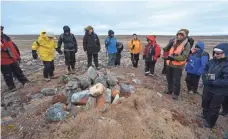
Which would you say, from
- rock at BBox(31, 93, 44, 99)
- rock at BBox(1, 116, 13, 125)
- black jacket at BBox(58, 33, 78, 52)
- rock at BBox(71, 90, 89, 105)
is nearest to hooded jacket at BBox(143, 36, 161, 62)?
black jacket at BBox(58, 33, 78, 52)

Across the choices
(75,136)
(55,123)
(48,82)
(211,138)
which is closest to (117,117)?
(75,136)

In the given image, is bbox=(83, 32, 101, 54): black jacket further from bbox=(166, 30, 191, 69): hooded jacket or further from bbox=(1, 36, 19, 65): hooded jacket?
bbox=(166, 30, 191, 69): hooded jacket

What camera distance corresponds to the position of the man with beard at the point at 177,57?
24.1 ft

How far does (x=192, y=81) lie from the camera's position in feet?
29.7

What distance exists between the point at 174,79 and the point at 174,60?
63 cm

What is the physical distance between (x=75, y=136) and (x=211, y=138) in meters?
3.33

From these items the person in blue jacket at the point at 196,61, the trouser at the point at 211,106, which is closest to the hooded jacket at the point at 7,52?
the person in blue jacket at the point at 196,61

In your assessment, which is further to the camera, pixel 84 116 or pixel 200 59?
pixel 200 59

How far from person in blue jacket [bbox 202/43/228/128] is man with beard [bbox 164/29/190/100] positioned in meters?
1.01

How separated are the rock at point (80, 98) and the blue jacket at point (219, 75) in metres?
3.15

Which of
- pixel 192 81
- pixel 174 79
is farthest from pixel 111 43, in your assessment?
pixel 174 79

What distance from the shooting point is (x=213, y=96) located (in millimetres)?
6305

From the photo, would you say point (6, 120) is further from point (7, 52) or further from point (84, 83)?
point (7, 52)

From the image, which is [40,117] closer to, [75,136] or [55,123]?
[55,123]
